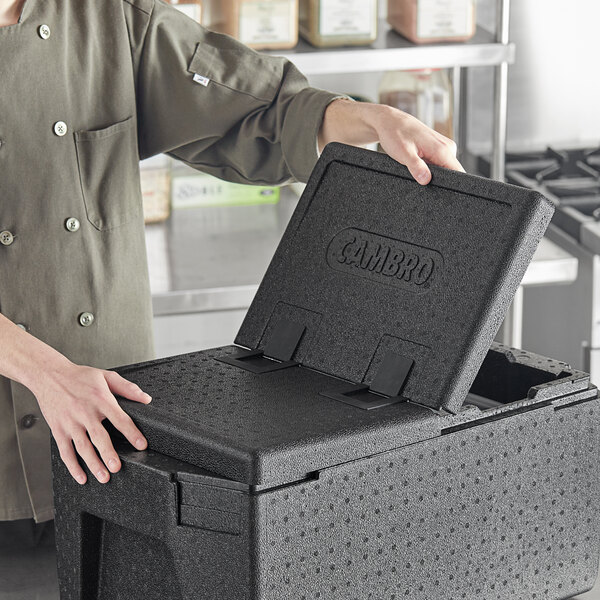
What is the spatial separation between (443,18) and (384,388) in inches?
51.9

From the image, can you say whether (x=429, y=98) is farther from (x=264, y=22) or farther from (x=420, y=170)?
(x=420, y=170)

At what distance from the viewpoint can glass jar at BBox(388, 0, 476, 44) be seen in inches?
76.9

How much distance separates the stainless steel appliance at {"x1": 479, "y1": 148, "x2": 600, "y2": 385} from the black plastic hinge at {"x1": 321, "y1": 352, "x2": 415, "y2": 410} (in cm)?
126

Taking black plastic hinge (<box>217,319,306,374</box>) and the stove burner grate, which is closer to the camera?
black plastic hinge (<box>217,319,306,374</box>)

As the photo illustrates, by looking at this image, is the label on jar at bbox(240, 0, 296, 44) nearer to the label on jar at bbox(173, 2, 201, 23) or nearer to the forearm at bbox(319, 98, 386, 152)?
the label on jar at bbox(173, 2, 201, 23)

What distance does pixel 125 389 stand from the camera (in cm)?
76

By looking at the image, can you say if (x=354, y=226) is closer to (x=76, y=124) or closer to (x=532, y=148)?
(x=76, y=124)

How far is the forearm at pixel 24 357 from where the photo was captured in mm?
814

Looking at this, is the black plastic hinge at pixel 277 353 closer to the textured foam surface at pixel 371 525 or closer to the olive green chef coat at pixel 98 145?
the textured foam surface at pixel 371 525

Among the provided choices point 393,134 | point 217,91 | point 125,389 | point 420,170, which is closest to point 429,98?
point 217,91

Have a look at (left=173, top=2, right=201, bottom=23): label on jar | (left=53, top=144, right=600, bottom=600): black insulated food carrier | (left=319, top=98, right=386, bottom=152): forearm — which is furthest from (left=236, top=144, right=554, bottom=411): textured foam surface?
(left=173, top=2, right=201, bottom=23): label on jar

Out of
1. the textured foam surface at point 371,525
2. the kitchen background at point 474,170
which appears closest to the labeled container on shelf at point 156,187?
the kitchen background at point 474,170

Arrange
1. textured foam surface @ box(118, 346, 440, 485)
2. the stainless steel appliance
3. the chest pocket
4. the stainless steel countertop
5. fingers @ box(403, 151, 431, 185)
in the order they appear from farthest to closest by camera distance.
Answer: the stainless steel appliance, the stainless steel countertop, the chest pocket, fingers @ box(403, 151, 431, 185), textured foam surface @ box(118, 346, 440, 485)

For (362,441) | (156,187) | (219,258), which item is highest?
(362,441)
